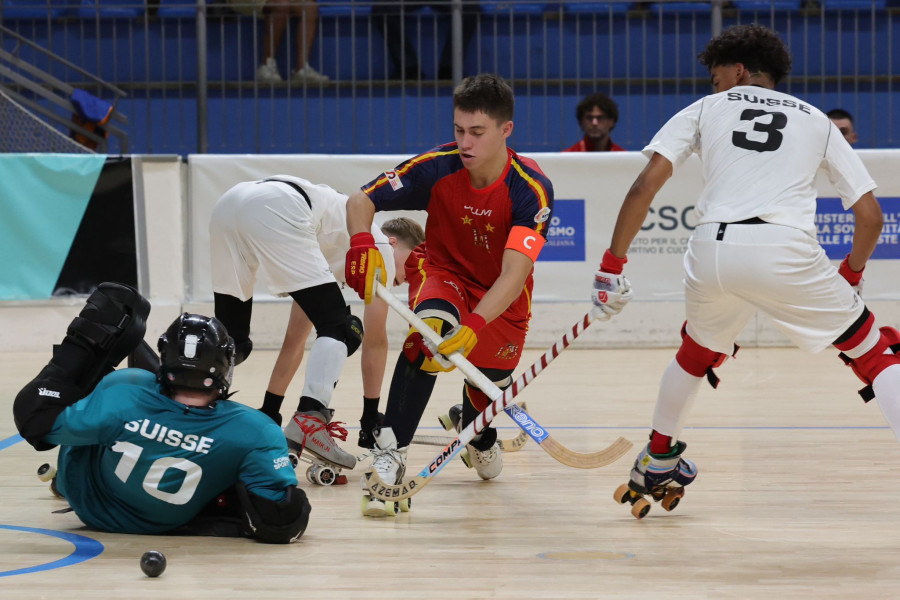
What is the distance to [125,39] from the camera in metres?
11.3

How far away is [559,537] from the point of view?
3.68 meters

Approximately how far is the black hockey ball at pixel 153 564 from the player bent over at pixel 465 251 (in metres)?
0.98

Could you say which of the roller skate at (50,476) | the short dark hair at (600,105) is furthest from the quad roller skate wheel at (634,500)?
the short dark hair at (600,105)

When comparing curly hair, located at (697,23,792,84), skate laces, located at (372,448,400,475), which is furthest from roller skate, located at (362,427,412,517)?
curly hair, located at (697,23,792,84)

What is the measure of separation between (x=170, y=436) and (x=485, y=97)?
1.59m

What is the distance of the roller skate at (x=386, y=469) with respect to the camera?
13.0 ft

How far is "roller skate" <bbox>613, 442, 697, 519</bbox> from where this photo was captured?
3.96m

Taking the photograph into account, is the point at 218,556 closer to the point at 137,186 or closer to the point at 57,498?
the point at 57,498

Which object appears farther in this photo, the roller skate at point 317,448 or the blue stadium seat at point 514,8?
the blue stadium seat at point 514,8

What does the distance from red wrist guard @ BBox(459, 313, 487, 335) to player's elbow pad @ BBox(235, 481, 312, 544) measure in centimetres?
81

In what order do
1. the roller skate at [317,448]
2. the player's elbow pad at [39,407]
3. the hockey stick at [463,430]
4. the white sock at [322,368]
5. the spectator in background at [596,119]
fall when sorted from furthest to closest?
the spectator in background at [596,119] → the white sock at [322,368] → the roller skate at [317,448] → the hockey stick at [463,430] → the player's elbow pad at [39,407]

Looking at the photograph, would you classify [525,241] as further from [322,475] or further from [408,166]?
[322,475]

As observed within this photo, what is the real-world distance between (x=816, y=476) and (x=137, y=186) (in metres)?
6.14

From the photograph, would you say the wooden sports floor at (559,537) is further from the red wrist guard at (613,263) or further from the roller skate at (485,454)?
the red wrist guard at (613,263)
